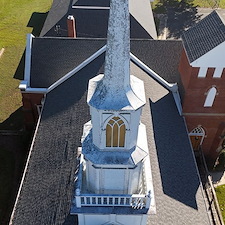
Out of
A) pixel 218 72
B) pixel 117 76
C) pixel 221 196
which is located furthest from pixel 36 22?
pixel 117 76

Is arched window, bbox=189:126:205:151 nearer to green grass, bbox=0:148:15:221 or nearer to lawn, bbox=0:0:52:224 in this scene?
lawn, bbox=0:0:52:224

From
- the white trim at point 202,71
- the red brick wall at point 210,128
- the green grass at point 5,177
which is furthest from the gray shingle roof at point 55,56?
the red brick wall at point 210,128

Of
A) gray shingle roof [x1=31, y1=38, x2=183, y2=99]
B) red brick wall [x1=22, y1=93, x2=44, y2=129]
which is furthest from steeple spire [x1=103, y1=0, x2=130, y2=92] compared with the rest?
red brick wall [x1=22, y1=93, x2=44, y2=129]

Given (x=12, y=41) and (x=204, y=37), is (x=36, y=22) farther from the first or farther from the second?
(x=204, y=37)

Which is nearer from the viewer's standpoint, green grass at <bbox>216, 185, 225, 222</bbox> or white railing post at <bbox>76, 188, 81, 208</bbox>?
white railing post at <bbox>76, 188, 81, 208</bbox>

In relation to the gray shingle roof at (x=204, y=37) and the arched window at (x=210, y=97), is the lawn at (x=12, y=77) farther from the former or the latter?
the gray shingle roof at (x=204, y=37)

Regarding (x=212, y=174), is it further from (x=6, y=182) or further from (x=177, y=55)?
(x=6, y=182)
